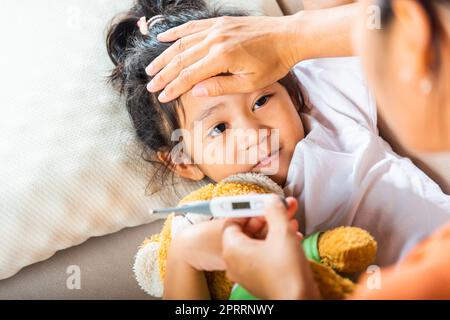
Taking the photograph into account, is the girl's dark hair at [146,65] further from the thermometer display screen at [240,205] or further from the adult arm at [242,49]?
the thermometer display screen at [240,205]

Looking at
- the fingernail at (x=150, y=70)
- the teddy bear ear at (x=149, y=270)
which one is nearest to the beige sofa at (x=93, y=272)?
the teddy bear ear at (x=149, y=270)

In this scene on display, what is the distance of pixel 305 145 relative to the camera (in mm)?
787

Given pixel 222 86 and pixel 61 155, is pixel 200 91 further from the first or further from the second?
pixel 61 155

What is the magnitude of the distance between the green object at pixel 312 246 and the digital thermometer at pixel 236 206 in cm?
8

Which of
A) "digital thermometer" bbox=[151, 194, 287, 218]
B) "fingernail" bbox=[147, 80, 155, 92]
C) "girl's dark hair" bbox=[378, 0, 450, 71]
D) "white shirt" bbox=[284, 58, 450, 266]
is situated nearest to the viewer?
"girl's dark hair" bbox=[378, 0, 450, 71]

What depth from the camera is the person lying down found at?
0.74 m

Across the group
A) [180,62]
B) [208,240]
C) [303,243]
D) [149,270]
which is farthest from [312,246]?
[180,62]

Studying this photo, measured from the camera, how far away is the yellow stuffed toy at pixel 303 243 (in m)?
0.61

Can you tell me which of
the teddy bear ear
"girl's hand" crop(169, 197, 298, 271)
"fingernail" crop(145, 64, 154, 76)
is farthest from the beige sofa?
"fingernail" crop(145, 64, 154, 76)

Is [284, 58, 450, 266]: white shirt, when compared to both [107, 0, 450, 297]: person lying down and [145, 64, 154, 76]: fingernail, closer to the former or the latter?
[107, 0, 450, 297]: person lying down

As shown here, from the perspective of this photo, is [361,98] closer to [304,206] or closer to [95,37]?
[304,206]

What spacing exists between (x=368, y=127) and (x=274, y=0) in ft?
1.08

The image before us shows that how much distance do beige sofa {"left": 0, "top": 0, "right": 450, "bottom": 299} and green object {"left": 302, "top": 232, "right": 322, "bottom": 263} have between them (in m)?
0.22

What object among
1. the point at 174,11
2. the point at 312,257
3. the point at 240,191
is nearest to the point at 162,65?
the point at 174,11
